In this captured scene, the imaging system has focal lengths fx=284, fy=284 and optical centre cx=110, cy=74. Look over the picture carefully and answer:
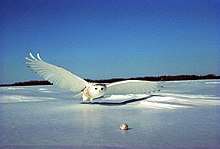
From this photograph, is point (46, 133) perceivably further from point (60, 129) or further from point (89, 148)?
point (89, 148)

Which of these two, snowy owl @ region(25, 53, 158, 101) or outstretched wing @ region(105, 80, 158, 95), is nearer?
snowy owl @ region(25, 53, 158, 101)

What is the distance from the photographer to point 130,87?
853 cm

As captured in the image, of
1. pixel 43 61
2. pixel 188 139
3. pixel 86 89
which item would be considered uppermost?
pixel 43 61

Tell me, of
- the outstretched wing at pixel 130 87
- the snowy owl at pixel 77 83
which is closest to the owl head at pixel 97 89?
the snowy owl at pixel 77 83

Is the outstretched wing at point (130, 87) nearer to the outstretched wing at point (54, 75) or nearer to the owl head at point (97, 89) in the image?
the owl head at point (97, 89)

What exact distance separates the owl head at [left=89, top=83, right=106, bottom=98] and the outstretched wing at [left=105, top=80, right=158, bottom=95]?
12.1 inches

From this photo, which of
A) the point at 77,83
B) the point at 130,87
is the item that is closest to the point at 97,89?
the point at 77,83

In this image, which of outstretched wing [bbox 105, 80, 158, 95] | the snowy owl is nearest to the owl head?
the snowy owl

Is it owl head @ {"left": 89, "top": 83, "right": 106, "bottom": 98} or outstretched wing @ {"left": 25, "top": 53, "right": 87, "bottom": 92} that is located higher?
outstretched wing @ {"left": 25, "top": 53, "right": 87, "bottom": 92}

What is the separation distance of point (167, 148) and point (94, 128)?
4.98 ft

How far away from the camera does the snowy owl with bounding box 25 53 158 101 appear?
772 cm

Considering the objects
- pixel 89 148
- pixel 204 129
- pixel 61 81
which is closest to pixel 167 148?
pixel 89 148

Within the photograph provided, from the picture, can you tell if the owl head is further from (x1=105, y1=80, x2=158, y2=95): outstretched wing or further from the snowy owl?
(x1=105, y1=80, x2=158, y2=95): outstretched wing

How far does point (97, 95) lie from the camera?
307 inches
